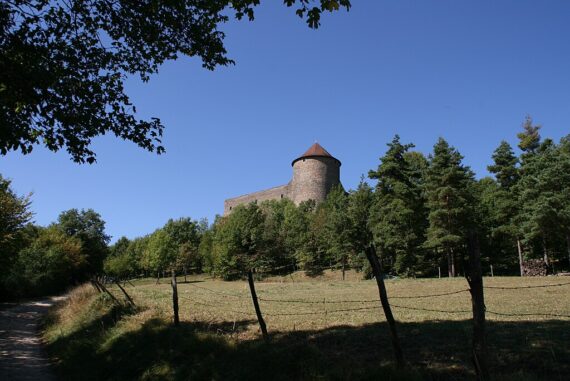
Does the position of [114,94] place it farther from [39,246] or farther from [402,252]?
[39,246]

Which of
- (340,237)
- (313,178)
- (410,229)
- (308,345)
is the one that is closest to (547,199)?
(410,229)

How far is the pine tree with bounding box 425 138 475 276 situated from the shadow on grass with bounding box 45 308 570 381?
26.0m

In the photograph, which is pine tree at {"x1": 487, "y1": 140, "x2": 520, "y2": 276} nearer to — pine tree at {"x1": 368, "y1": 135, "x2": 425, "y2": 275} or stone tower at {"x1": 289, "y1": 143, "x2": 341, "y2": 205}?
pine tree at {"x1": 368, "y1": 135, "x2": 425, "y2": 275}

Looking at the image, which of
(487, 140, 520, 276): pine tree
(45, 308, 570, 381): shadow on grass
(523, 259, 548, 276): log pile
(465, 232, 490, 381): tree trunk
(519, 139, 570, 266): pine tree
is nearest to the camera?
(465, 232, 490, 381): tree trunk

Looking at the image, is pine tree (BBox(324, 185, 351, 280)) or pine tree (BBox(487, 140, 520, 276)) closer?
pine tree (BBox(487, 140, 520, 276))

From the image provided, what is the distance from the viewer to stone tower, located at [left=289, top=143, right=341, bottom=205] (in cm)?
7500

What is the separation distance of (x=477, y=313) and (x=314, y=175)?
7071 cm

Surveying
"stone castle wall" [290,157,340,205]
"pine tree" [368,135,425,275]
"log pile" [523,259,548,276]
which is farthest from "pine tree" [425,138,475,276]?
"stone castle wall" [290,157,340,205]

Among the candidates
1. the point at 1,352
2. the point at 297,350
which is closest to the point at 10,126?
the point at 297,350

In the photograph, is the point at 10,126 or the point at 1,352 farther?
the point at 1,352

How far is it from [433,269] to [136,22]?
128ft

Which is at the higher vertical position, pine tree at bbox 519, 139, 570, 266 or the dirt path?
pine tree at bbox 519, 139, 570, 266

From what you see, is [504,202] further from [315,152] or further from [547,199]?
[315,152]

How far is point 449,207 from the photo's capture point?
115 feet
